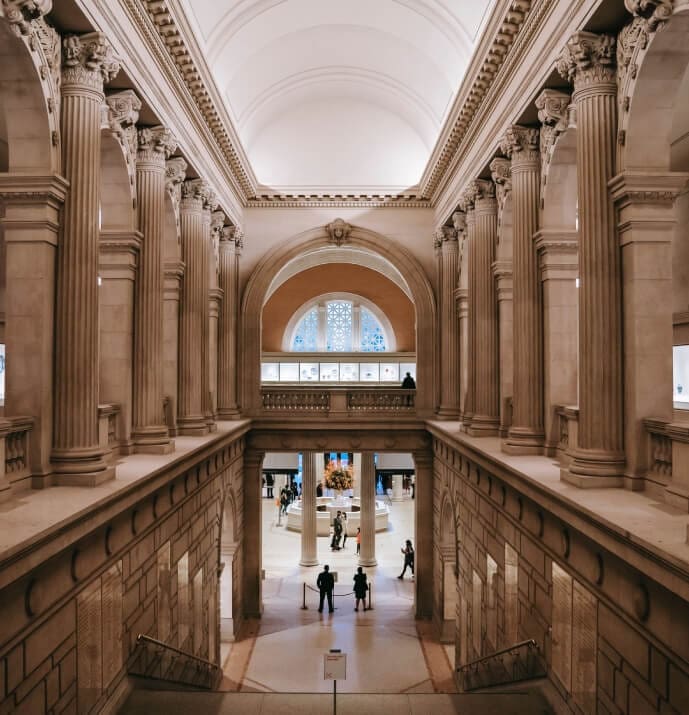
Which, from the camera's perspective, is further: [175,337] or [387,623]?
[387,623]

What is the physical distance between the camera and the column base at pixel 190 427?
1398 cm

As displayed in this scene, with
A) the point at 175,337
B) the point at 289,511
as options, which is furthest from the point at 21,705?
the point at 289,511

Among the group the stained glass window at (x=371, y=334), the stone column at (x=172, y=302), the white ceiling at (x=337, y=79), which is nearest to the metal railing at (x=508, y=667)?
the stone column at (x=172, y=302)

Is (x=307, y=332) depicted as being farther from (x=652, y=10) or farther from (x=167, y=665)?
(x=652, y=10)

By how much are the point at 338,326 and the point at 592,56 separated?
88.3ft

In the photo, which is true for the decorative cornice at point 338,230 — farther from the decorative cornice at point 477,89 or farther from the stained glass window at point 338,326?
the stained glass window at point 338,326

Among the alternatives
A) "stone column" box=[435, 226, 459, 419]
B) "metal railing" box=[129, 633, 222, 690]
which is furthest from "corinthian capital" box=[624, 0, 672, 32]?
"stone column" box=[435, 226, 459, 419]

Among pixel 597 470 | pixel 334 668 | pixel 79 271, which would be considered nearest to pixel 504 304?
pixel 597 470

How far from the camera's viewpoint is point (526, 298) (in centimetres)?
1092

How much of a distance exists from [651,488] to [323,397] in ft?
43.2

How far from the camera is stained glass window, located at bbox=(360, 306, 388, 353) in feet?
113

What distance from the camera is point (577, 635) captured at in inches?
276

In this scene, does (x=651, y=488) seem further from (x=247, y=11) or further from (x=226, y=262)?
(x=226, y=262)

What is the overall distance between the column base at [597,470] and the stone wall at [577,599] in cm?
42
